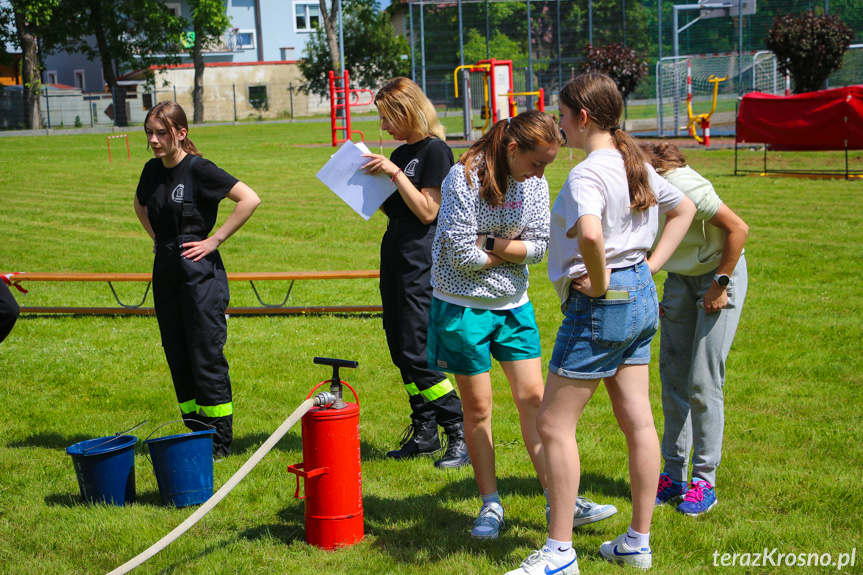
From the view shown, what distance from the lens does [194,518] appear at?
3297mm

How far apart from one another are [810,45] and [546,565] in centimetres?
2519

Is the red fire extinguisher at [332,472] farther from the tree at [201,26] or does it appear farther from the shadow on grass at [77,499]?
the tree at [201,26]

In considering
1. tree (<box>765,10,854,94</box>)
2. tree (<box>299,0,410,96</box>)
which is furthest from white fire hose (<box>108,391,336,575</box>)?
tree (<box>299,0,410,96</box>)

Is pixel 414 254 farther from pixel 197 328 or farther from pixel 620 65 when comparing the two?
pixel 620 65

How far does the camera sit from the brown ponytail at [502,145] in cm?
333

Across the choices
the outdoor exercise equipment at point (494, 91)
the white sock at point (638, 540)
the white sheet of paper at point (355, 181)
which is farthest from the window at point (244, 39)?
the white sock at point (638, 540)

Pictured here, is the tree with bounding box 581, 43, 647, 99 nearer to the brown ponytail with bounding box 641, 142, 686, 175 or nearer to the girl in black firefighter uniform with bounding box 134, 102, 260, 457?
the girl in black firefighter uniform with bounding box 134, 102, 260, 457

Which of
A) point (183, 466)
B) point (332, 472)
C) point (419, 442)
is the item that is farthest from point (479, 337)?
point (183, 466)

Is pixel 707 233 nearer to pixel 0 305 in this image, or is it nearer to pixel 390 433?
pixel 390 433

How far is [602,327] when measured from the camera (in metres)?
3.03

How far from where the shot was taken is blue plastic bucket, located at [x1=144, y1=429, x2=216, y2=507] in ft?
13.1

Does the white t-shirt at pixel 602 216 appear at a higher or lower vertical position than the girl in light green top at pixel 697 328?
higher

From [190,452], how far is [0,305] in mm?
1214

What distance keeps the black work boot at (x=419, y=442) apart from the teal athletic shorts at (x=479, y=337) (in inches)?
51.0
